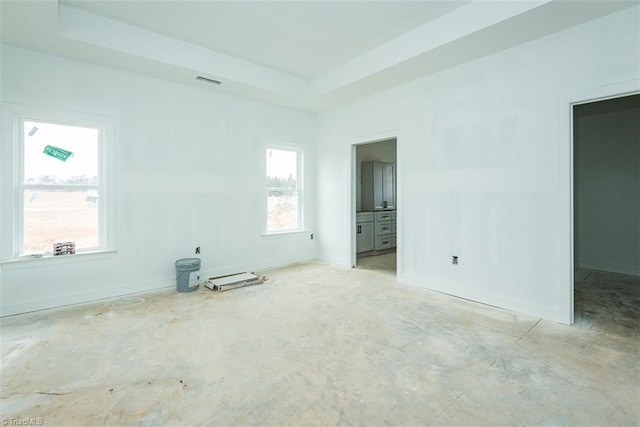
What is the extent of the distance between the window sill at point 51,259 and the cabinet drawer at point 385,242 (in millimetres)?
4744

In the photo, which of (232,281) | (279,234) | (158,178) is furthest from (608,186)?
(158,178)

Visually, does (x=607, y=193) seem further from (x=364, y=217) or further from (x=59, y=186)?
(x=59, y=186)

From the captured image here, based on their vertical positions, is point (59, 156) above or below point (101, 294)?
above

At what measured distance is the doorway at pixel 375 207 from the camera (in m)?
6.49

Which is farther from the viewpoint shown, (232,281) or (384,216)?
(384,216)

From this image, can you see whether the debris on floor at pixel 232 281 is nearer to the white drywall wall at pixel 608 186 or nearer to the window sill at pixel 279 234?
the window sill at pixel 279 234

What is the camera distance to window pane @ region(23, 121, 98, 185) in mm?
3463

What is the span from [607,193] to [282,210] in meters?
5.30

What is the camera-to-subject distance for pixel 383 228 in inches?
273

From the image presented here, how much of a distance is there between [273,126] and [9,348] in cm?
419

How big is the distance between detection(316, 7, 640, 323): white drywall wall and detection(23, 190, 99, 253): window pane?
12.8 feet

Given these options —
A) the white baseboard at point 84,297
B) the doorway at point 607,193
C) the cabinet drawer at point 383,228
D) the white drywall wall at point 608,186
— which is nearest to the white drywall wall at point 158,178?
the white baseboard at point 84,297

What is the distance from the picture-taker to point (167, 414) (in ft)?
6.04

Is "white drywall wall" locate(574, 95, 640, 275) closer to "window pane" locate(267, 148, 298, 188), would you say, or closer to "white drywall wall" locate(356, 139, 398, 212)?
"white drywall wall" locate(356, 139, 398, 212)
